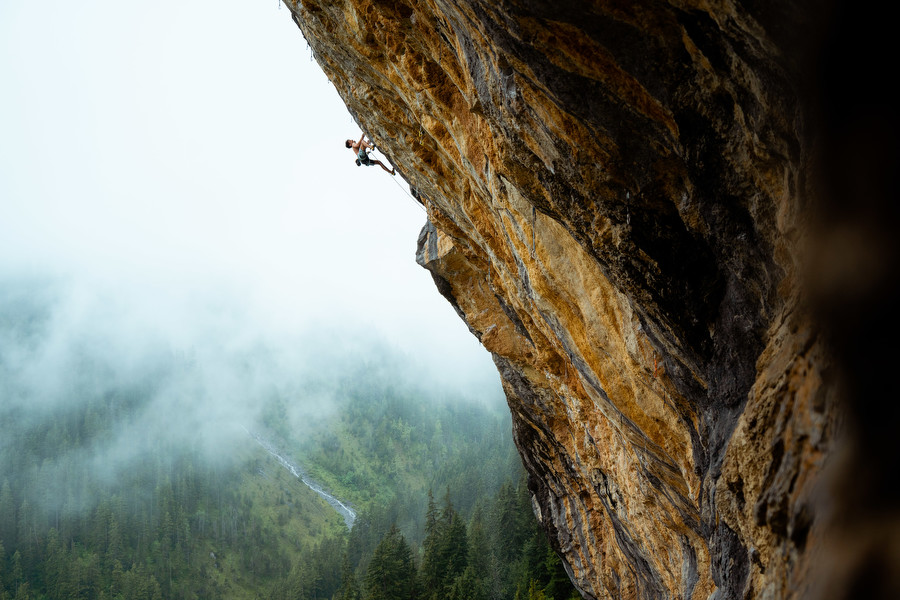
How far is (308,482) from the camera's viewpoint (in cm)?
13475

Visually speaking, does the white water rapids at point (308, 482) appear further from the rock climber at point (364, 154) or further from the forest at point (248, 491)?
the rock climber at point (364, 154)

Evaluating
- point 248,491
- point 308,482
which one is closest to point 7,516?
point 248,491

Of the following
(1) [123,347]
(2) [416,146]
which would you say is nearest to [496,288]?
(2) [416,146]

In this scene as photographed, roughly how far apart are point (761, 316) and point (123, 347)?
22717 cm

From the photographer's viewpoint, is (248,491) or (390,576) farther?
(248,491)

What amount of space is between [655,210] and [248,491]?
5348 inches

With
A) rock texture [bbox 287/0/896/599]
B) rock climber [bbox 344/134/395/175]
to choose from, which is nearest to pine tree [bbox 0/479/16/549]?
rock climber [bbox 344/134/395/175]

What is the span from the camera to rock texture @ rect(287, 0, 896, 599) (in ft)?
11.3

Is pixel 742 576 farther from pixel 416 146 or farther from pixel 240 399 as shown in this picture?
pixel 240 399

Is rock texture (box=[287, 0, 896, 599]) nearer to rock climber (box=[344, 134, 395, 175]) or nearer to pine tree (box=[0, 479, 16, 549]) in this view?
rock climber (box=[344, 134, 395, 175])

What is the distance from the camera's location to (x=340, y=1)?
7039 millimetres

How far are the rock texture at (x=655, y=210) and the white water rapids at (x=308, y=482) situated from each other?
380ft

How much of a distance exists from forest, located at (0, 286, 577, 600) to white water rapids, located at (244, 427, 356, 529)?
206 cm

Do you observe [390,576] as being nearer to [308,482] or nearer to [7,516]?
[7,516]
